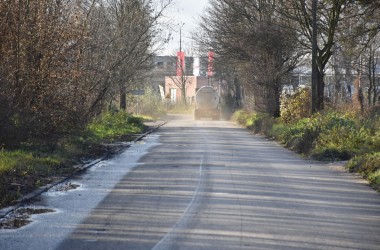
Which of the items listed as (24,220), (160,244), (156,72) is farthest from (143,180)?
(156,72)

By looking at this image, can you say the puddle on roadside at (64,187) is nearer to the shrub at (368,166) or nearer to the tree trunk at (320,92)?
the shrub at (368,166)

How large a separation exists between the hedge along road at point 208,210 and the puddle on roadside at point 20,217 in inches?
7.9

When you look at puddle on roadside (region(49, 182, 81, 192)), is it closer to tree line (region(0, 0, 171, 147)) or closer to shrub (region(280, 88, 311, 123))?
tree line (region(0, 0, 171, 147))

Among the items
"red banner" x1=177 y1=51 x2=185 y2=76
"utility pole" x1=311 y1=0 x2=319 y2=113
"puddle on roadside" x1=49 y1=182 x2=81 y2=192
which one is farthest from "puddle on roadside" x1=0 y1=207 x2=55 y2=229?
"red banner" x1=177 y1=51 x2=185 y2=76

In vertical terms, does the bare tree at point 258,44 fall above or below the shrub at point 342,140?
above

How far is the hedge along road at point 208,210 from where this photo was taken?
930 centimetres

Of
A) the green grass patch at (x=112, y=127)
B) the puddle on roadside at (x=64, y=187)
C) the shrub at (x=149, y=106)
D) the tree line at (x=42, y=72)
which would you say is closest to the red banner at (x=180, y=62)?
the shrub at (x=149, y=106)

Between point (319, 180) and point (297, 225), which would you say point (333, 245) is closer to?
point (297, 225)

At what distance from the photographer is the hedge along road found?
9.30 meters

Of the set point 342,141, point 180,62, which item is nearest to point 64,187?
point 342,141

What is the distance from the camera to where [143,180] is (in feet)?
52.2

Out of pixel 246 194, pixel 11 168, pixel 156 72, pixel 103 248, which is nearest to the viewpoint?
pixel 103 248

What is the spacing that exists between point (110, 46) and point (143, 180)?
585 inches

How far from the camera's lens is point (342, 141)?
22922 millimetres
